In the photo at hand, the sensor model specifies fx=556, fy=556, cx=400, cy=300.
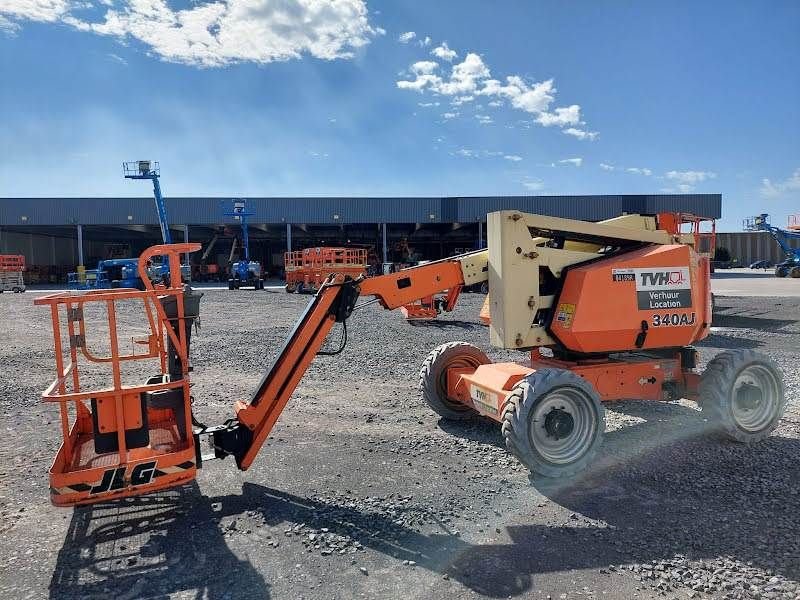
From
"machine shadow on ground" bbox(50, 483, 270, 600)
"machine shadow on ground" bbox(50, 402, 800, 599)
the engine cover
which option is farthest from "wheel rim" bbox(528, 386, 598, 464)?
"machine shadow on ground" bbox(50, 483, 270, 600)

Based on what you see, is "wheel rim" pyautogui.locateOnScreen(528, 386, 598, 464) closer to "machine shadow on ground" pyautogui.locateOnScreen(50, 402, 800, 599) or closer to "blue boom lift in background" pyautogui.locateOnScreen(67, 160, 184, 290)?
"machine shadow on ground" pyautogui.locateOnScreen(50, 402, 800, 599)

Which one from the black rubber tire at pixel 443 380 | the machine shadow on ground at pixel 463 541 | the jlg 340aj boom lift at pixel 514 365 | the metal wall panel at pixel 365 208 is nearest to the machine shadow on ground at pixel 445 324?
the black rubber tire at pixel 443 380

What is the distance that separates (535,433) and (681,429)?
2.69 metres

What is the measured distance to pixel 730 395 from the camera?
20.1 ft

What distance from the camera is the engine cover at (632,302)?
5836 millimetres

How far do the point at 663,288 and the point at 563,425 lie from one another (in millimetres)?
2007

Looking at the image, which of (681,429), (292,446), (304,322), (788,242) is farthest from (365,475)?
(788,242)

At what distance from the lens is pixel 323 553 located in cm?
410

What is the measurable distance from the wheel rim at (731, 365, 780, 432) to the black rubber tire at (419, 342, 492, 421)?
3.02 metres

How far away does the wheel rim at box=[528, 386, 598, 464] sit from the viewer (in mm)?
5312

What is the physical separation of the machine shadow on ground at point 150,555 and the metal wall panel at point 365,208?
48.7 metres

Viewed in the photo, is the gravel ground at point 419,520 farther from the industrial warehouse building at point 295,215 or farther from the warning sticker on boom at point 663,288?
the industrial warehouse building at point 295,215

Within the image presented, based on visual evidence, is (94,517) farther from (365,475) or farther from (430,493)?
(430,493)

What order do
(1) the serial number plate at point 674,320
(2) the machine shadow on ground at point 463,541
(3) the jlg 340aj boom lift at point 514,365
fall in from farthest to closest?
(1) the serial number plate at point 674,320
(3) the jlg 340aj boom lift at point 514,365
(2) the machine shadow on ground at point 463,541
